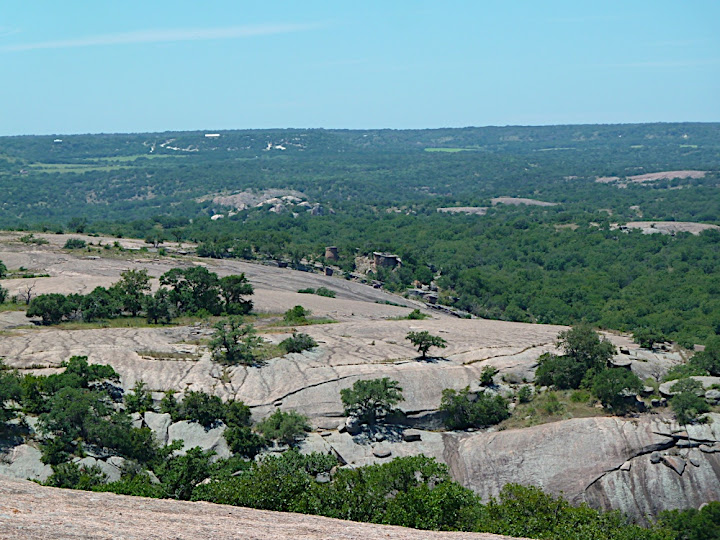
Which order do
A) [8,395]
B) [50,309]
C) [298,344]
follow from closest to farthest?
[8,395] < [298,344] < [50,309]

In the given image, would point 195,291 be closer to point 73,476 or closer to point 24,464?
point 24,464

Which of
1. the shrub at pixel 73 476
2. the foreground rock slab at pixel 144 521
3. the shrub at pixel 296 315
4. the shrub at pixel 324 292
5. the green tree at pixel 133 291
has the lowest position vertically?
the shrub at pixel 324 292

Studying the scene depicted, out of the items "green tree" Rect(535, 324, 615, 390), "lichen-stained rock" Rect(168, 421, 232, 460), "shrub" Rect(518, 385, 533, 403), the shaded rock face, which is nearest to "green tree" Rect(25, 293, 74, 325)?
"lichen-stained rock" Rect(168, 421, 232, 460)

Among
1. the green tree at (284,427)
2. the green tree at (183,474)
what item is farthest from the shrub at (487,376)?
the green tree at (183,474)

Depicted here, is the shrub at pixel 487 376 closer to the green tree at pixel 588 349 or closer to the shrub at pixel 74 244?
the green tree at pixel 588 349

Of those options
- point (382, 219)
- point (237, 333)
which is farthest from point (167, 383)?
point (382, 219)

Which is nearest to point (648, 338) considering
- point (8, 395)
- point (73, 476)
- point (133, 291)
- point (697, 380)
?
point (697, 380)
